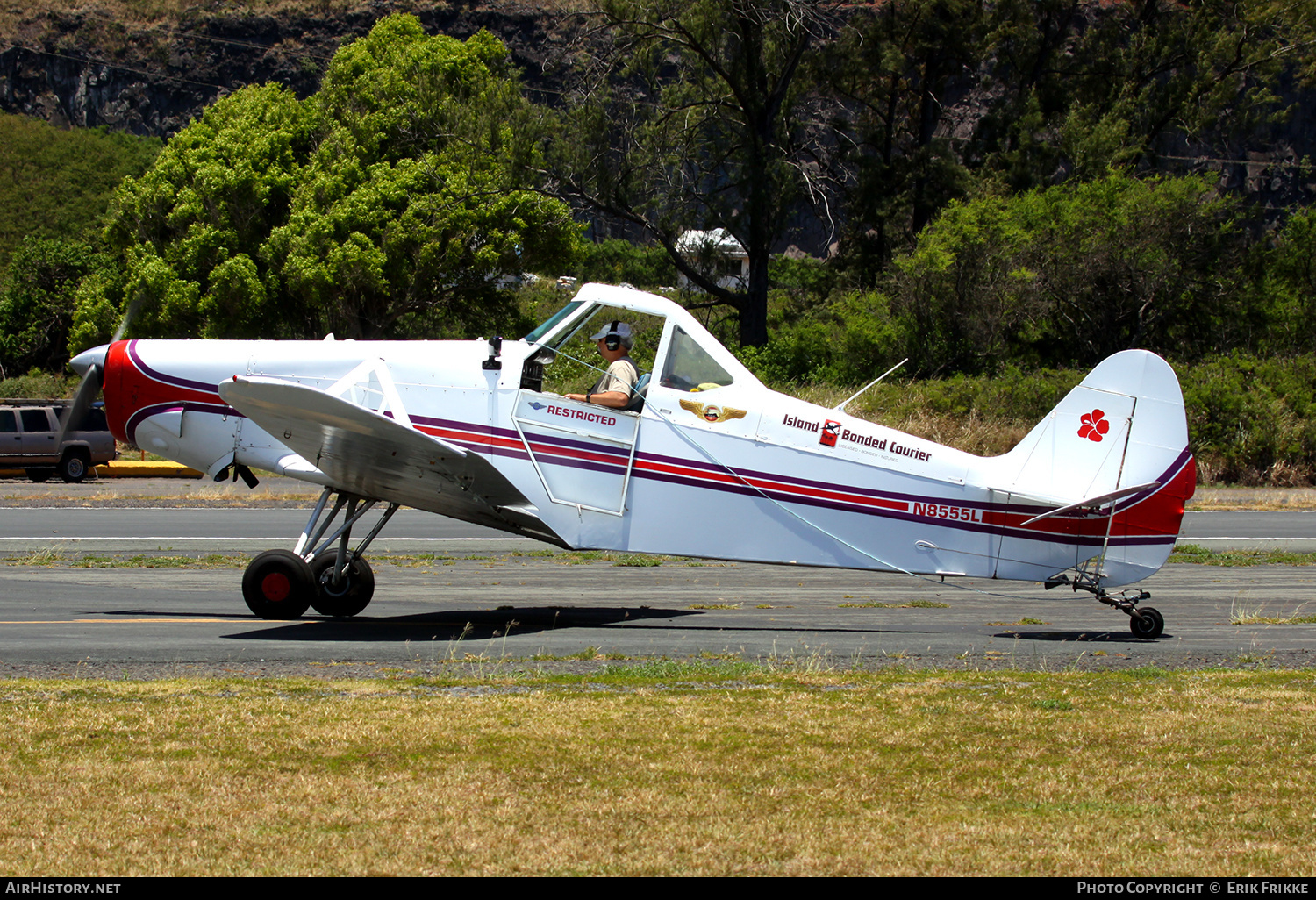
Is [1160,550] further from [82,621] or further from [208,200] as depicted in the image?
[208,200]

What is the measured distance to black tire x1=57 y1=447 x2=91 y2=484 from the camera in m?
28.7

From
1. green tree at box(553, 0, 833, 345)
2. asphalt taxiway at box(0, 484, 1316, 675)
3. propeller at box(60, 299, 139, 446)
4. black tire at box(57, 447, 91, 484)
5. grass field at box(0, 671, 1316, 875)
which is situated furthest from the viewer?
green tree at box(553, 0, 833, 345)

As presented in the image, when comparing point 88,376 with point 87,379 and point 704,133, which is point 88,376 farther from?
point 704,133

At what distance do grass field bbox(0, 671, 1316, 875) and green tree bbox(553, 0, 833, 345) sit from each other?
1115 inches

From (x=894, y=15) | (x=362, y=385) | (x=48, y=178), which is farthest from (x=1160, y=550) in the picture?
(x=48, y=178)

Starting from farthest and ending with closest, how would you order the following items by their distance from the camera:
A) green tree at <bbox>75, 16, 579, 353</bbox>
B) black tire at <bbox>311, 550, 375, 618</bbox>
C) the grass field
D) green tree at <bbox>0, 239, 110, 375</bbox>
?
green tree at <bbox>0, 239, 110, 375</bbox> < green tree at <bbox>75, 16, 579, 353</bbox> < black tire at <bbox>311, 550, 375, 618</bbox> < the grass field

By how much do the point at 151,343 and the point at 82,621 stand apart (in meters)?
2.60

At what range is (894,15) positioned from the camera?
42000 millimetres

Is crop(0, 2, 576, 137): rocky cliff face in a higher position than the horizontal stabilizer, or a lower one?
higher

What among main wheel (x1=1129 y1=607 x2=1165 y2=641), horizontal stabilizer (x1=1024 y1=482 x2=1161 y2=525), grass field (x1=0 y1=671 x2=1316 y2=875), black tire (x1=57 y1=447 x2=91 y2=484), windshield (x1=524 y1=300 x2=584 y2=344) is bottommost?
black tire (x1=57 y1=447 x2=91 y2=484)

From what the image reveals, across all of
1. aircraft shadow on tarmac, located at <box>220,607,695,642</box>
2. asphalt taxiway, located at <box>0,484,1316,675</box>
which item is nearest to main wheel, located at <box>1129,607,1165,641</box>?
asphalt taxiway, located at <box>0,484,1316,675</box>

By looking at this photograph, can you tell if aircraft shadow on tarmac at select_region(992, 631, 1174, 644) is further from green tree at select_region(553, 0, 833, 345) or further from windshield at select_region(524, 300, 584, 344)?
green tree at select_region(553, 0, 833, 345)

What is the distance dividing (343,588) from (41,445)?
21.9 metres

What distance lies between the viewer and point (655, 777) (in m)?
5.57
